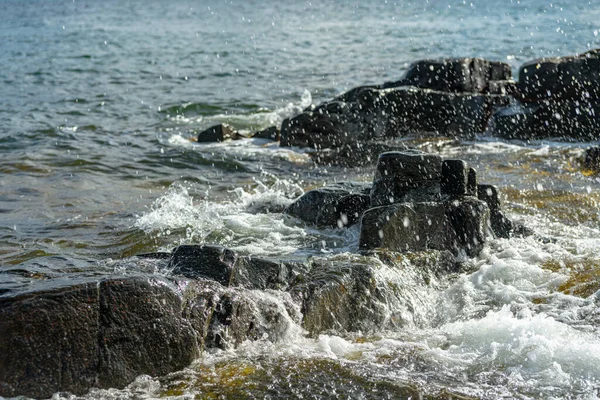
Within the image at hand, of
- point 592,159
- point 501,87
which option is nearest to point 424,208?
point 592,159

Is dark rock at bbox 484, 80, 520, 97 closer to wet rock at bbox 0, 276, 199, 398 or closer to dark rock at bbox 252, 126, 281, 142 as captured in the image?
dark rock at bbox 252, 126, 281, 142

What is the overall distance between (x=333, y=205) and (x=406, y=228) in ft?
4.60

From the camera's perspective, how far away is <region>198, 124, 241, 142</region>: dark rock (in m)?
14.6

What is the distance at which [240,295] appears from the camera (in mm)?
5457

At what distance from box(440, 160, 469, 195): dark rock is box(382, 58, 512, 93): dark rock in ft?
25.0

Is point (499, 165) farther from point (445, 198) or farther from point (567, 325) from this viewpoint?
point (567, 325)

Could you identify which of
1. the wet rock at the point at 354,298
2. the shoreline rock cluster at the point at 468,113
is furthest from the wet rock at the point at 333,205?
the shoreline rock cluster at the point at 468,113

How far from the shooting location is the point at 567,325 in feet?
18.8

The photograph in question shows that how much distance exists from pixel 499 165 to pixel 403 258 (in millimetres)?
5545

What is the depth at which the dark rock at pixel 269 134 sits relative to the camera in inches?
575

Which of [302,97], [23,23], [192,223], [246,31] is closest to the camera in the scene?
[192,223]

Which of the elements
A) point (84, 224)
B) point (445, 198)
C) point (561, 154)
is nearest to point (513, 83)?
point (561, 154)

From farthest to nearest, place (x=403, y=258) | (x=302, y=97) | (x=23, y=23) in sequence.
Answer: (x=23, y=23)
(x=302, y=97)
(x=403, y=258)

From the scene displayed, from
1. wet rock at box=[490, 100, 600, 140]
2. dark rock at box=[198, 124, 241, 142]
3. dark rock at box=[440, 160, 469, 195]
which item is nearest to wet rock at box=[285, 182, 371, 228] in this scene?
dark rock at box=[440, 160, 469, 195]
